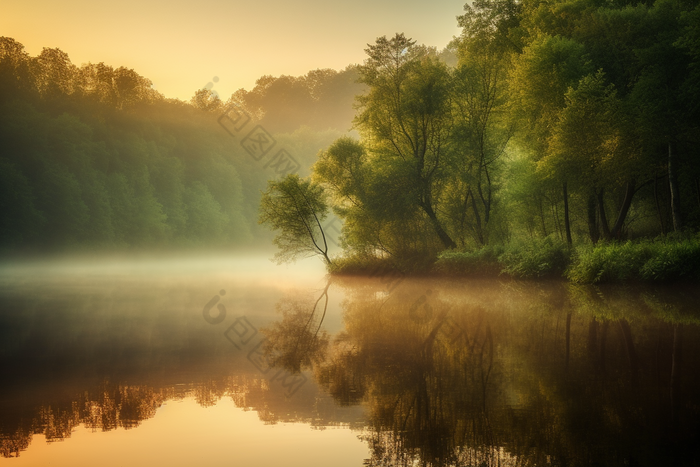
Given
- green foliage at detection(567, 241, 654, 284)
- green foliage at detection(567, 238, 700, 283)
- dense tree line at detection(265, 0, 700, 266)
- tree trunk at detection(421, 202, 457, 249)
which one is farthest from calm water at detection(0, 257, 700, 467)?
tree trunk at detection(421, 202, 457, 249)

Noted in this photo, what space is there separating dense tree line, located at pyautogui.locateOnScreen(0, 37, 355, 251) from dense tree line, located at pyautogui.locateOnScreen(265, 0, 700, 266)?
34351 millimetres

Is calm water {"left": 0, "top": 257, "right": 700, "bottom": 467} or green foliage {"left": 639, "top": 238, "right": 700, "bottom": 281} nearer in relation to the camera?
calm water {"left": 0, "top": 257, "right": 700, "bottom": 467}

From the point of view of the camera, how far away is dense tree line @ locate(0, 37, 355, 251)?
192 feet

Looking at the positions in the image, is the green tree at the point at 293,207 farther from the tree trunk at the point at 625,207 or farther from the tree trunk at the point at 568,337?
the tree trunk at the point at 568,337

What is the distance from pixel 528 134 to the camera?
88.7 ft

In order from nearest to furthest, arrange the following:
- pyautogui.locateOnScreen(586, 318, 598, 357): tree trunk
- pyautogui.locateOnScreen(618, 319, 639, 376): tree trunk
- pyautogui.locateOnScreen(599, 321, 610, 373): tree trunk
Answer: pyautogui.locateOnScreen(618, 319, 639, 376): tree trunk → pyautogui.locateOnScreen(599, 321, 610, 373): tree trunk → pyautogui.locateOnScreen(586, 318, 598, 357): tree trunk

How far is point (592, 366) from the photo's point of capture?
8.95 metres

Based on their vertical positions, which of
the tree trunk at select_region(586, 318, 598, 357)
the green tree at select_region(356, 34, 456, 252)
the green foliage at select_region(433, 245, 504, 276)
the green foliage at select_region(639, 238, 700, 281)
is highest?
the green tree at select_region(356, 34, 456, 252)

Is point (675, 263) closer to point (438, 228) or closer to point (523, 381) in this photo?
point (523, 381)

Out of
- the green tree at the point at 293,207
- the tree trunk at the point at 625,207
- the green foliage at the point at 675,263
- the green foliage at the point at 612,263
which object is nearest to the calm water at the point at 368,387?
the green foliage at the point at 675,263

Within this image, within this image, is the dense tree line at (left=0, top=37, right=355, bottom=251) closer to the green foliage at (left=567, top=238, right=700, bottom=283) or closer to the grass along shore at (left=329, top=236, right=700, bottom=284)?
the grass along shore at (left=329, top=236, right=700, bottom=284)

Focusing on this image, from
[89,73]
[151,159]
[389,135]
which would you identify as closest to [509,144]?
[389,135]

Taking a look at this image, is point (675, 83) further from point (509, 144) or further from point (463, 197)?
point (463, 197)

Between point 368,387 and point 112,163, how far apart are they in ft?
231
